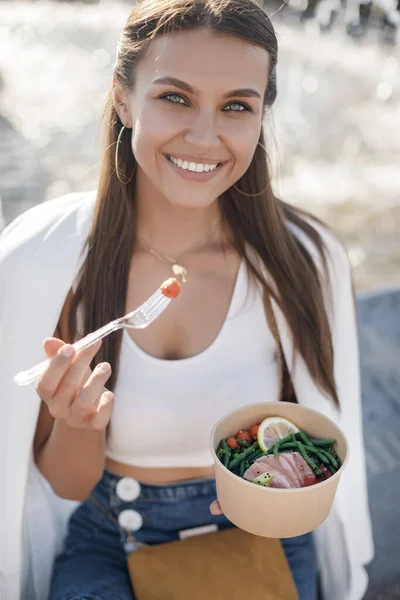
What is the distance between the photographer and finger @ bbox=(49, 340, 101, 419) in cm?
127

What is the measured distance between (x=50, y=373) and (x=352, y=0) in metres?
9.08

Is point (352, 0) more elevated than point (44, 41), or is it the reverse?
point (352, 0)

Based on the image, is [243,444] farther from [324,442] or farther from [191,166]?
[191,166]

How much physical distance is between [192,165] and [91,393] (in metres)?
0.59

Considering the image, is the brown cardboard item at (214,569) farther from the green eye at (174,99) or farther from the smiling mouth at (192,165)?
the green eye at (174,99)

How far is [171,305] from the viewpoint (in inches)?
76.1

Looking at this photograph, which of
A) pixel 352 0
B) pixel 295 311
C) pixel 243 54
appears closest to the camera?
pixel 243 54

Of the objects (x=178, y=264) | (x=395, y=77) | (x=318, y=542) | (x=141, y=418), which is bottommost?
(x=318, y=542)

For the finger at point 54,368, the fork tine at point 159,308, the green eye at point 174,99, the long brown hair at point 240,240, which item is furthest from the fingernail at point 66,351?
the green eye at point 174,99

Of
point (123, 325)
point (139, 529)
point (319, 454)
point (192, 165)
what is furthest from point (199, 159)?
point (139, 529)

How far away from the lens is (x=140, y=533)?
1.84 m

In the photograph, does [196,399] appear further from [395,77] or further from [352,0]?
[352,0]

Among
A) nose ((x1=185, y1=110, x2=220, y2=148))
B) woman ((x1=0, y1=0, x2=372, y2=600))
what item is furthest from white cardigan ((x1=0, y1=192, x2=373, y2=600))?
nose ((x1=185, y1=110, x2=220, y2=148))

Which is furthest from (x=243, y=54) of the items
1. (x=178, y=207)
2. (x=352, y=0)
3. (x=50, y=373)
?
(x=352, y=0)
